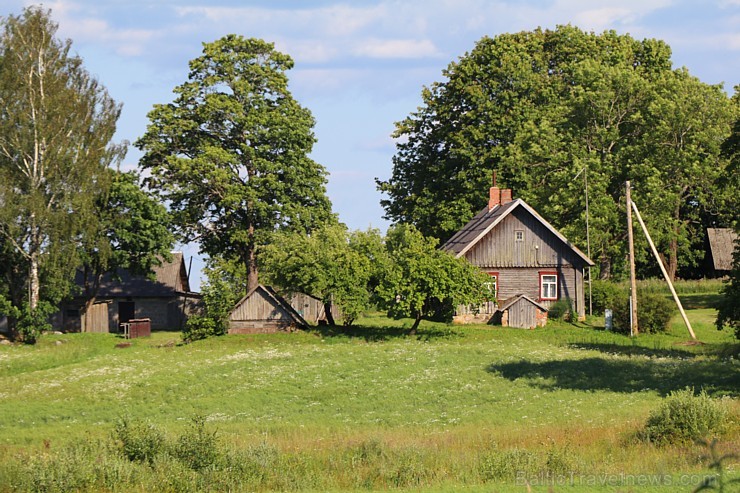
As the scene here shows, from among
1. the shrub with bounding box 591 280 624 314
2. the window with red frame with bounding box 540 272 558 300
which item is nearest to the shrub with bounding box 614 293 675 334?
the window with red frame with bounding box 540 272 558 300

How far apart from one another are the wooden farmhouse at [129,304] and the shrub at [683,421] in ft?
156

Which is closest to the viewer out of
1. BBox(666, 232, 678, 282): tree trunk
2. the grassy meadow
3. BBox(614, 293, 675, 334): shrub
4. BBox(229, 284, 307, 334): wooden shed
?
the grassy meadow

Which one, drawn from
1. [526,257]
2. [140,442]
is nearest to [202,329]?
[526,257]

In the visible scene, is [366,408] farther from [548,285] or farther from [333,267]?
[548,285]

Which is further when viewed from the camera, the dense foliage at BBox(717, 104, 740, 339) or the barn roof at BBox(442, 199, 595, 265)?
the barn roof at BBox(442, 199, 595, 265)

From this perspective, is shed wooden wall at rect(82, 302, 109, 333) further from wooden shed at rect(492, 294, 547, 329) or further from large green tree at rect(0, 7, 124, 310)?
wooden shed at rect(492, 294, 547, 329)

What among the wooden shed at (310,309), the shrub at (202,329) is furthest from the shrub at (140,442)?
the wooden shed at (310,309)

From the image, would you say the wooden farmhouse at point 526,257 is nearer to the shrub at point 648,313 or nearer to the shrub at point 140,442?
the shrub at point 648,313

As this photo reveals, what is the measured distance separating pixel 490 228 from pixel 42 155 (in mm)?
27108

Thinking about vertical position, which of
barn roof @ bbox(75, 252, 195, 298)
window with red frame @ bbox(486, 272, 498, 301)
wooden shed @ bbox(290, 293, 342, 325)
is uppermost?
barn roof @ bbox(75, 252, 195, 298)

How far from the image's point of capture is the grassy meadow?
1962 cm

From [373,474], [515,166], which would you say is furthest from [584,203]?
[373,474]

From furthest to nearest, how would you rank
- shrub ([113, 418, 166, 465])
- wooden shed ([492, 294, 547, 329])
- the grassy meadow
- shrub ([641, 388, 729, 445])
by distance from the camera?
wooden shed ([492, 294, 547, 329])
shrub ([641, 388, 729, 445])
shrub ([113, 418, 166, 465])
the grassy meadow

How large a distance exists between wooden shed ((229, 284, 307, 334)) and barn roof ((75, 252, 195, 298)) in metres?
16.4
